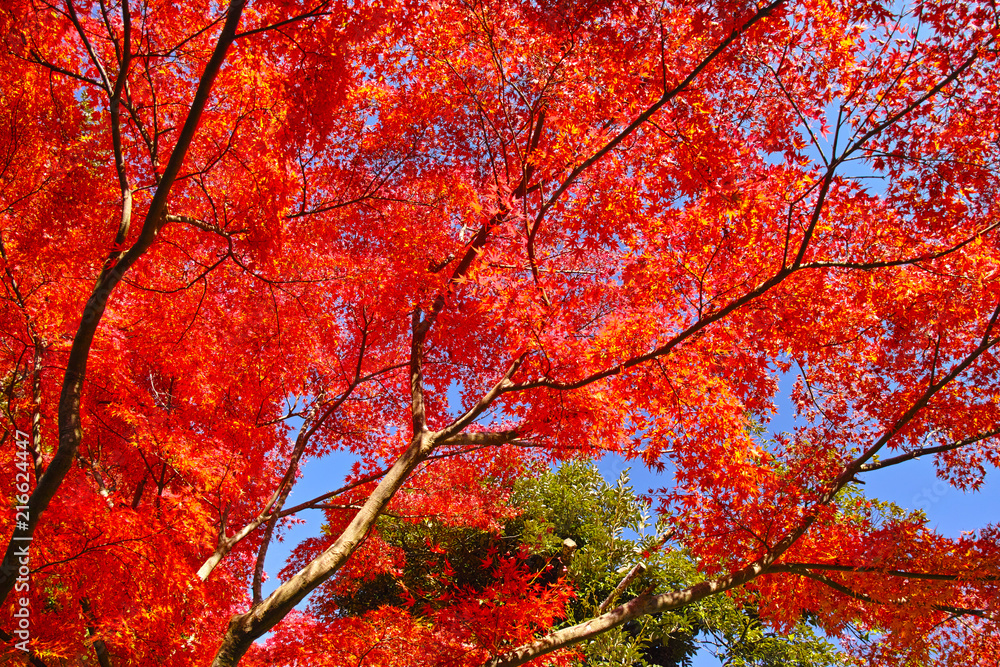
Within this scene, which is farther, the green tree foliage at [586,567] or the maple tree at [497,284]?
the green tree foliage at [586,567]

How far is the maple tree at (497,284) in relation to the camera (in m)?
5.16

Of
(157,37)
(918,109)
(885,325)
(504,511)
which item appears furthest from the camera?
(504,511)

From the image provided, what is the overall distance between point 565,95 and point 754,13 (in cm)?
217

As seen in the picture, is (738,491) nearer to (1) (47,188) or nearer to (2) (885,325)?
(2) (885,325)

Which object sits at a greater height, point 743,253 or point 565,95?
point 565,95

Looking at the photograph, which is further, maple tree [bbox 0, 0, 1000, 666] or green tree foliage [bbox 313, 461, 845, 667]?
green tree foliage [bbox 313, 461, 845, 667]

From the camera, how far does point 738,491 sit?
6.42 meters

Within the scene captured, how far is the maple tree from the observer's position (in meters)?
5.16

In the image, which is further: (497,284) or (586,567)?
(586,567)

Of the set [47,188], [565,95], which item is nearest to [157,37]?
[47,188]

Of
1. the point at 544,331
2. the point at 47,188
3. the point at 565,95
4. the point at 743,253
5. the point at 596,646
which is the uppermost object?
the point at 565,95

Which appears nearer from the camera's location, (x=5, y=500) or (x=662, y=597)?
(x=5, y=500)

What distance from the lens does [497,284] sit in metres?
5.48

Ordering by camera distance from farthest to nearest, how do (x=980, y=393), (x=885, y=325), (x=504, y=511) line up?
1. (x=504, y=511)
2. (x=885, y=325)
3. (x=980, y=393)
